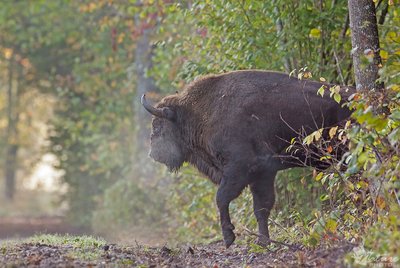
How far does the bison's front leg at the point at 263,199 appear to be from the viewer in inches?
425

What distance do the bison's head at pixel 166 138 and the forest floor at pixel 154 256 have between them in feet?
5.18

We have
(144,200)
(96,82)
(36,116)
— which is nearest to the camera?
(144,200)

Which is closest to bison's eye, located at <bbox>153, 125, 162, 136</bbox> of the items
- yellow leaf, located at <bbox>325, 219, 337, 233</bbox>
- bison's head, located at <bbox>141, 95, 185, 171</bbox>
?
bison's head, located at <bbox>141, 95, 185, 171</bbox>

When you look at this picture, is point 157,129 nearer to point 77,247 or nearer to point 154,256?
point 77,247

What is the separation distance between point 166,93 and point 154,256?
11825 mm

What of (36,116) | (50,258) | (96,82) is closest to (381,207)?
(50,258)

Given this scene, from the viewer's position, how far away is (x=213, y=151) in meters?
10.7

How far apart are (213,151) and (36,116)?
104ft

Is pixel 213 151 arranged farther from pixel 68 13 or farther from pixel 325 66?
pixel 68 13

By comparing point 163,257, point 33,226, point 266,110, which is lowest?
point 163,257

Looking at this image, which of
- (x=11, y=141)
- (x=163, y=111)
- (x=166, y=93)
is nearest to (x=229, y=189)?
(x=163, y=111)

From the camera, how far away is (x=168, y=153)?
11750 mm

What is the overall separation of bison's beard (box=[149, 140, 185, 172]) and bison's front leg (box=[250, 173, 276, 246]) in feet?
4.25

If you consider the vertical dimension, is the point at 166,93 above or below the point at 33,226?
above
